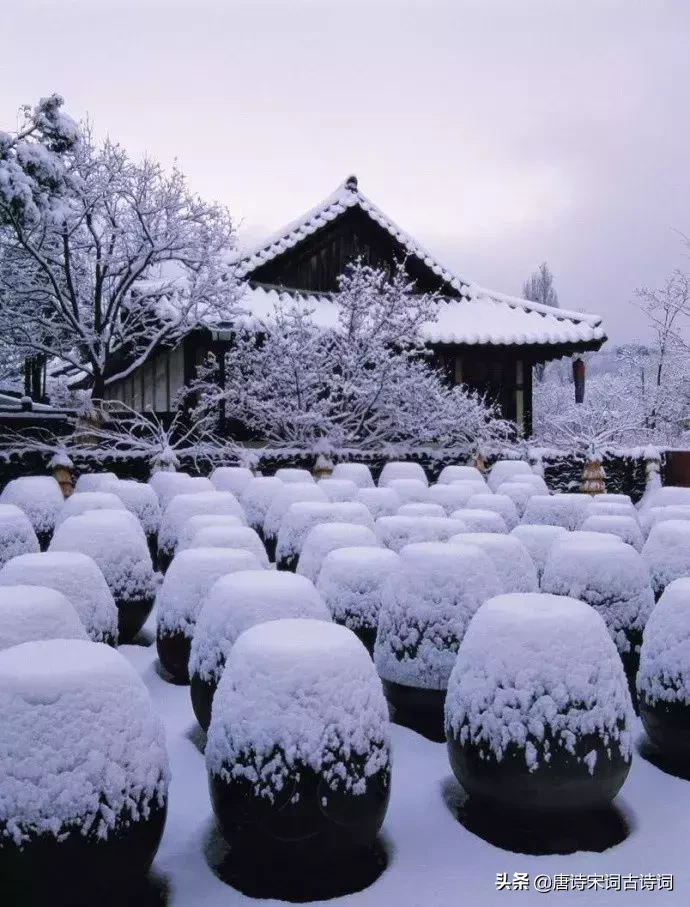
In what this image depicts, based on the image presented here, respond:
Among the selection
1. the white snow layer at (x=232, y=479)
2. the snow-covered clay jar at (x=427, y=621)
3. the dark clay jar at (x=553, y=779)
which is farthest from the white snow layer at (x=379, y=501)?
the dark clay jar at (x=553, y=779)

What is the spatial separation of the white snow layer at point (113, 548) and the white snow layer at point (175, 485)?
11.0 ft

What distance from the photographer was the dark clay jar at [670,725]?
457cm

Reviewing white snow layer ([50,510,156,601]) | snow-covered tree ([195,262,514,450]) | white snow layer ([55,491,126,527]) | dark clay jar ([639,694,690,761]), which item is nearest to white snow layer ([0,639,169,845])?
dark clay jar ([639,694,690,761])

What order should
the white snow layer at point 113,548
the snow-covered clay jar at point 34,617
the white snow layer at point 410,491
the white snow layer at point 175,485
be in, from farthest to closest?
the white snow layer at point 410,491 < the white snow layer at point 175,485 < the white snow layer at point 113,548 < the snow-covered clay jar at point 34,617

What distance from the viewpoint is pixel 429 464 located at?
51.3 feet

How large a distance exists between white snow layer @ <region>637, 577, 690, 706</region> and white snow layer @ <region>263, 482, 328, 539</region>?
5.14 metres

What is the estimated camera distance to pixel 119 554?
6.76 m

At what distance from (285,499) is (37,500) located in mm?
2718

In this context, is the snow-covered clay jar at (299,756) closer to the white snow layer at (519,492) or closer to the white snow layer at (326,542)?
A: the white snow layer at (326,542)

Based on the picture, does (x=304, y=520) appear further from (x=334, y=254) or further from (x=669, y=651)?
(x=334, y=254)

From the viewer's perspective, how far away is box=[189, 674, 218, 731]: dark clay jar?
4555 millimetres

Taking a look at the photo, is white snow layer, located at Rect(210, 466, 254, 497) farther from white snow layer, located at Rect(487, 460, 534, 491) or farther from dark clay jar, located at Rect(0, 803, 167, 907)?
dark clay jar, located at Rect(0, 803, 167, 907)

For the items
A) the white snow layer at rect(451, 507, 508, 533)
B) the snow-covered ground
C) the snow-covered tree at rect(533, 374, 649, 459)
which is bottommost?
the snow-covered ground

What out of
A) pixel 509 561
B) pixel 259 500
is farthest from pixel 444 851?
pixel 259 500
